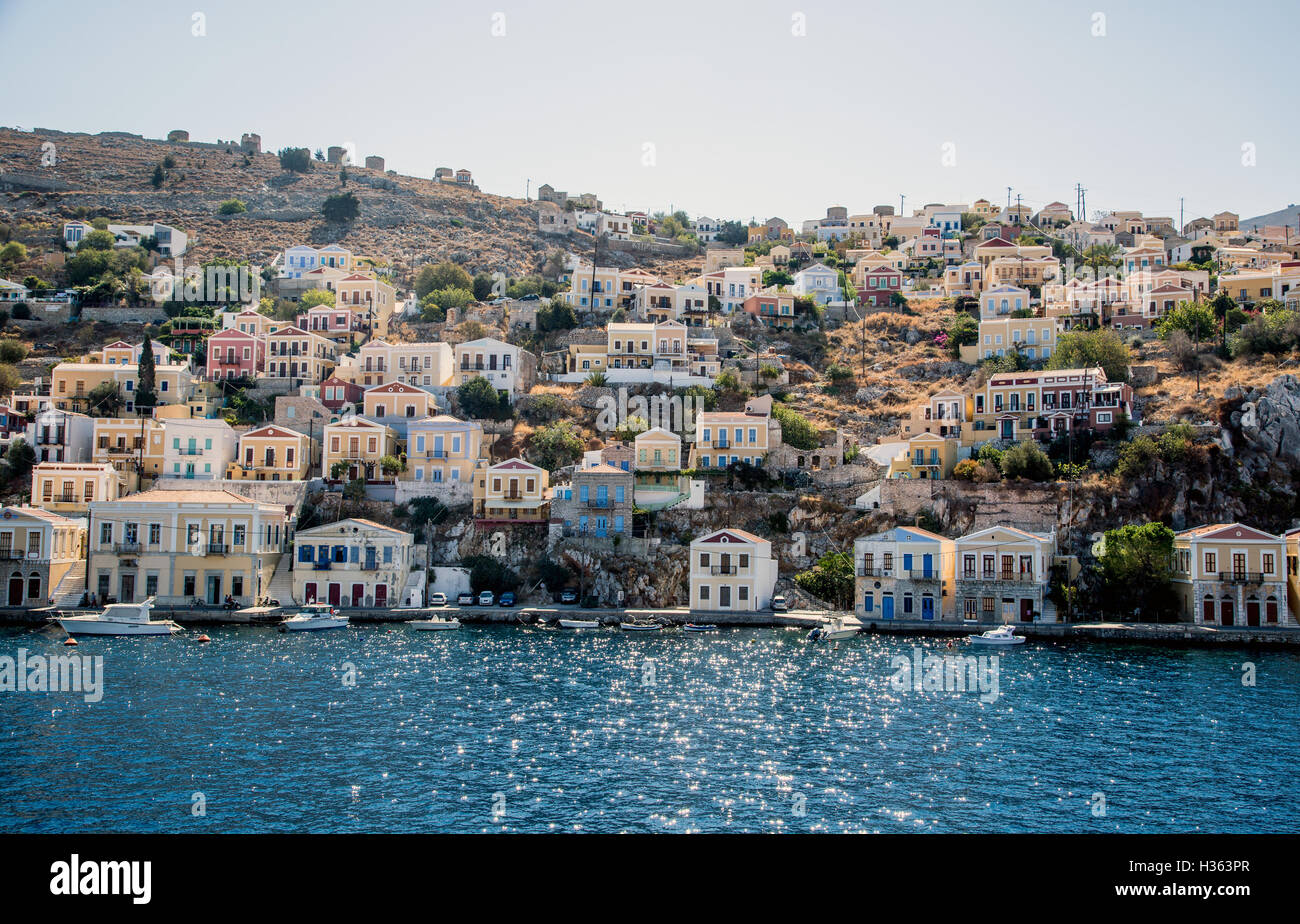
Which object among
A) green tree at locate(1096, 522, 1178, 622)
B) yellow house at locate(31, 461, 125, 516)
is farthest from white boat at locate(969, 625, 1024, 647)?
yellow house at locate(31, 461, 125, 516)

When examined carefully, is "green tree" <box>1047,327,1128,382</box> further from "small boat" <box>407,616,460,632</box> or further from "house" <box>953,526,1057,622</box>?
"small boat" <box>407,616,460,632</box>

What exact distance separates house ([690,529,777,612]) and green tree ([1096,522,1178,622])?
51.8 feet

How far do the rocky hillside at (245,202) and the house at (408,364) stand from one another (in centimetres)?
3428

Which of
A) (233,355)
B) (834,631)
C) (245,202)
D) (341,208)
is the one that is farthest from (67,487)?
(245,202)

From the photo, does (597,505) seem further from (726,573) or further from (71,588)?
(71,588)

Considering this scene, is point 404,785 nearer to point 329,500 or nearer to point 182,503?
point 182,503

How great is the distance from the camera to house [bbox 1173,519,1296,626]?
154 ft

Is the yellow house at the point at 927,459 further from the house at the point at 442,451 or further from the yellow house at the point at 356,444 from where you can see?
the yellow house at the point at 356,444

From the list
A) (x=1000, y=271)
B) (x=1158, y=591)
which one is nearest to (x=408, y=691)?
(x=1158, y=591)

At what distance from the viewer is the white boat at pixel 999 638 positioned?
142 ft

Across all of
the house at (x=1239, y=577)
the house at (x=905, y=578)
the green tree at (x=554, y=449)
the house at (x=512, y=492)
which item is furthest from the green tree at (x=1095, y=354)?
the house at (x=512, y=492)

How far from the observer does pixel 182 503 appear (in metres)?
51.2

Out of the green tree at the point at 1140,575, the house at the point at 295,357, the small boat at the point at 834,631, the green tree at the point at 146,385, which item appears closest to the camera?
the small boat at the point at 834,631

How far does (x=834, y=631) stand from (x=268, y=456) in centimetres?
3370
